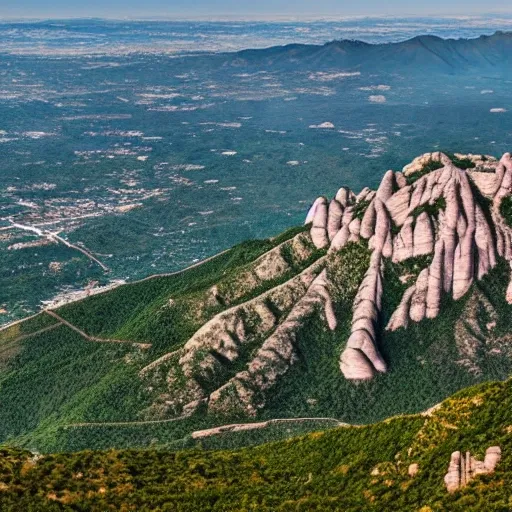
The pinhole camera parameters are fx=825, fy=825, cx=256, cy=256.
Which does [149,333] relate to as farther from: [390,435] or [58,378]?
[390,435]

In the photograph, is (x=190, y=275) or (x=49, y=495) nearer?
(x=49, y=495)

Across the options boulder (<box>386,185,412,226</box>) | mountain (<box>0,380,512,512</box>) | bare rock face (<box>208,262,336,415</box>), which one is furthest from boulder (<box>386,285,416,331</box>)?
mountain (<box>0,380,512,512</box>)

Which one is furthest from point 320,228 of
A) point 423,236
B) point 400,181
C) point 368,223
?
point 423,236

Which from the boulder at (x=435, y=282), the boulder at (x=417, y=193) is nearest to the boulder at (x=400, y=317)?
the boulder at (x=435, y=282)

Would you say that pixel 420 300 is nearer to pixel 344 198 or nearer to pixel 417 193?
pixel 417 193

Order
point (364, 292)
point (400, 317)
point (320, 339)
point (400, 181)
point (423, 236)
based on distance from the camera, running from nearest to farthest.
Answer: point (400, 317) → point (320, 339) → point (364, 292) → point (423, 236) → point (400, 181)

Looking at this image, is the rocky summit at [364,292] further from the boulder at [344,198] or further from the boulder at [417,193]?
the boulder at [344,198]

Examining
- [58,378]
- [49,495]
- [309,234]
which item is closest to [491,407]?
[49,495]
